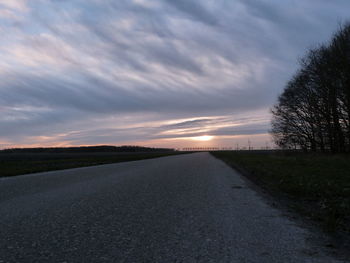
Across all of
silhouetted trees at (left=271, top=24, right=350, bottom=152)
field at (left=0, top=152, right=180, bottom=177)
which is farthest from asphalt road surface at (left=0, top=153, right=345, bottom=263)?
silhouetted trees at (left=271, top=24, right=350, bottom=152)

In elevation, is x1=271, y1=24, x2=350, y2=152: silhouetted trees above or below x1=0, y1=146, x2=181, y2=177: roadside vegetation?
above

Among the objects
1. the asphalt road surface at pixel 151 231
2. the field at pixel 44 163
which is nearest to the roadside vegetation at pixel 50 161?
the field at pixel 44 163

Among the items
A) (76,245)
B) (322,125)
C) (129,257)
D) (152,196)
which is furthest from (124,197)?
(322,125)

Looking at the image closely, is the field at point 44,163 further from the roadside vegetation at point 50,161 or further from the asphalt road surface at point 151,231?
the asphalt road surface at point 151,231

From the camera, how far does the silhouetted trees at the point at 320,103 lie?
96.9 feet

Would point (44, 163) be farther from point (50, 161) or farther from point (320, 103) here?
point (320, 103)

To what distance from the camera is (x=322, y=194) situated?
29.9 feet

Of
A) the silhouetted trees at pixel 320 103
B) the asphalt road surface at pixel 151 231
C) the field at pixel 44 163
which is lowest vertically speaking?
the asphalt road surface at pixel 151 231

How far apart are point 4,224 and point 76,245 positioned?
2.26 m

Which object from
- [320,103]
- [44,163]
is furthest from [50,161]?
[320,103]

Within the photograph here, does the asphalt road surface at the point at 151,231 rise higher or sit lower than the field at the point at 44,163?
lower

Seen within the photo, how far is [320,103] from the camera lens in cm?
3597

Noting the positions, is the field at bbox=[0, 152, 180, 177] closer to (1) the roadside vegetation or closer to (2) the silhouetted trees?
(1) the roadside vegetation

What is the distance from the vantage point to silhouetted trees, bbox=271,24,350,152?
96.9ft
